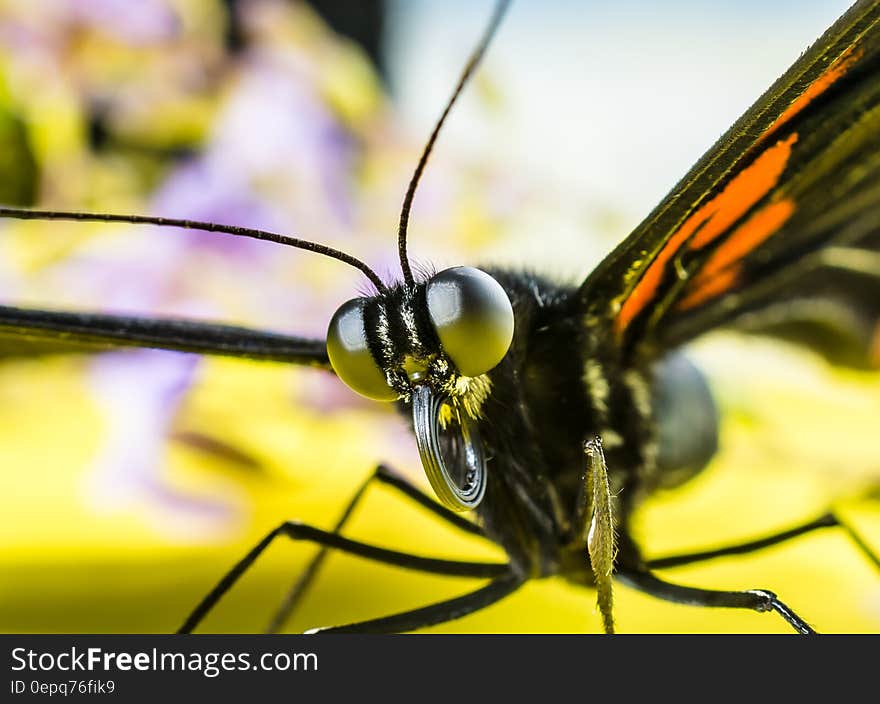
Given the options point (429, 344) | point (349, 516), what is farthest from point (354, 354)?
point (349, 516)

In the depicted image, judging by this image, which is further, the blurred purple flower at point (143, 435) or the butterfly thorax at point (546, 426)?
the blurred purple flower at point (143, 435)

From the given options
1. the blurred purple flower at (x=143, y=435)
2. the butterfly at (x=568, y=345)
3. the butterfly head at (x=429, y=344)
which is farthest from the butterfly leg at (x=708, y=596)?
the blurred purple flower at (x=143, y=435)

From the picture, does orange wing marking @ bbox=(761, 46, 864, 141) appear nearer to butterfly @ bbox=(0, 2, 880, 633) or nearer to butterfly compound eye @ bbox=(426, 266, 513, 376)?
butterfly @ bbox=(0, 2, 880, 633)

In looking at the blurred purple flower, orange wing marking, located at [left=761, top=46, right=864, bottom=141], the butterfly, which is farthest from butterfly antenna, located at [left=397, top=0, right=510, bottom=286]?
the blurred purple flower

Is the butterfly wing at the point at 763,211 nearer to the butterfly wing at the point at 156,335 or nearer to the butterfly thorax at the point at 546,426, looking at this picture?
the butterfly thorax at the point at 546,426
